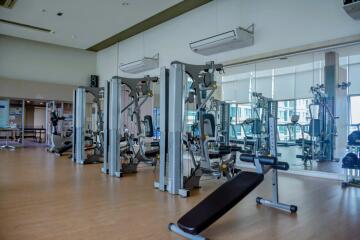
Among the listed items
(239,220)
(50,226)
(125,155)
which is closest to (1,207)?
(50,226)

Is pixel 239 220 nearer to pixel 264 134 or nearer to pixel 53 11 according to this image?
pixel 264 134

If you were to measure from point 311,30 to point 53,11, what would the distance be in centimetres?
703

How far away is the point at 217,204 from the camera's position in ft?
9.48

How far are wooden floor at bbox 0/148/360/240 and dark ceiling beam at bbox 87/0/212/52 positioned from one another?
5.26m

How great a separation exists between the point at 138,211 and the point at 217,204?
1158mm

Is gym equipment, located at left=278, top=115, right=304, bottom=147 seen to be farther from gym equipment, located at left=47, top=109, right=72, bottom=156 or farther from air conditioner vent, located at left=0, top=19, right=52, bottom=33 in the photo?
air conditioner vent, located at left=0, top=19, right=52, bottom=33

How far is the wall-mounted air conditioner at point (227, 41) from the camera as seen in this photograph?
6.78 metres

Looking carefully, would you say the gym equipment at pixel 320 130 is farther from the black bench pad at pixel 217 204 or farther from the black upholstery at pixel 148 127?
the black bench pad at pixel 217 204

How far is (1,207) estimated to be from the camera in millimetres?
3656

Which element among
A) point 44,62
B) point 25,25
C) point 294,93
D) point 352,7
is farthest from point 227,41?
point 44,62

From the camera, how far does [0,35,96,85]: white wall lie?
11779 millimetres

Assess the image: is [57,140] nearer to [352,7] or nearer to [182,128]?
[182,128]

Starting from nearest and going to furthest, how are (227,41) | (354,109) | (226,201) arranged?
(226,201) < (354,109) < (227,41)

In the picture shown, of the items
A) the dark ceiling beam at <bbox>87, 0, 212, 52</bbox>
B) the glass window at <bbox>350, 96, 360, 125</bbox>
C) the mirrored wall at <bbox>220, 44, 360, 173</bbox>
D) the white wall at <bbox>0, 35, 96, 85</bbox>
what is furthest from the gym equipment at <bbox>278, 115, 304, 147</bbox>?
the white wall at <bbox>0, 35, 96, 85</bbox>
